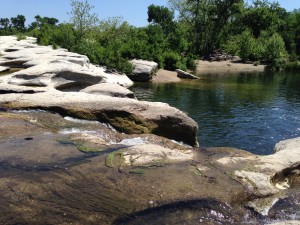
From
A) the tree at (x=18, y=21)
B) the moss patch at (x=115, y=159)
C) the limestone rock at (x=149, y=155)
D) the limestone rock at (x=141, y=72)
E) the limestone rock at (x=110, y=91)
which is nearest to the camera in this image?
the moss patch at (x=115, y=159)

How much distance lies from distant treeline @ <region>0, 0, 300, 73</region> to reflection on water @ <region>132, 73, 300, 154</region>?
746 centimetres

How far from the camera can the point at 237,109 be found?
23.4m

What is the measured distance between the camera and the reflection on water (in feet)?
56.4

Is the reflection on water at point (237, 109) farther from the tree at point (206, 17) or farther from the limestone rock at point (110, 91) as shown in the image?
the tree at point (206, 17)

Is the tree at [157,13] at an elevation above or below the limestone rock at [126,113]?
above

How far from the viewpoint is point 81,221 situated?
20.8ft

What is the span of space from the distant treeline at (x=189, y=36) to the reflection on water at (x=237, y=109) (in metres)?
7.46

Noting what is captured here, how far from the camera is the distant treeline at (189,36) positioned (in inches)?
1503

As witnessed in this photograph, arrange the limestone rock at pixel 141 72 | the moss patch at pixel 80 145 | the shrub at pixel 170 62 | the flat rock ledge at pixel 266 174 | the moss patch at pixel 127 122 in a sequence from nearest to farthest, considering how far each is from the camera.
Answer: the flat rock ledge at pixel 266 174
the moss patch at pixel 80 145
the moss patch at pixel 127 122
the limestone rock at pixel 141 72
the shrub at pixel 170 62

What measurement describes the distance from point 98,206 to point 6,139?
464cm

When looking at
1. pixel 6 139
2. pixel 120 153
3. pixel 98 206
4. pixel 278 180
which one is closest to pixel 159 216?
pixel 98 206

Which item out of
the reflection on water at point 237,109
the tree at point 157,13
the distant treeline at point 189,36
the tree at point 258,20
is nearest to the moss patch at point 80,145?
the reflection on water at point 237,109

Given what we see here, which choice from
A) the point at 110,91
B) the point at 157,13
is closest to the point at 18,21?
the point at 157,13

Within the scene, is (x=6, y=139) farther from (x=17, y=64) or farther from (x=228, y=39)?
(x=228, y=39)
